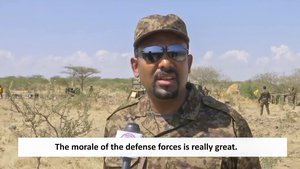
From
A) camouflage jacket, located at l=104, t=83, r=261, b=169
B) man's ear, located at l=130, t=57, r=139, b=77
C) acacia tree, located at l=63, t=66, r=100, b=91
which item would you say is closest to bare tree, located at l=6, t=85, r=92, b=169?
man's ear, located at l=130, t=57, r=139, b=77

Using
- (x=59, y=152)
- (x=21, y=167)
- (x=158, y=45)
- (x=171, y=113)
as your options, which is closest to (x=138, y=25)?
(x=158, y=45)

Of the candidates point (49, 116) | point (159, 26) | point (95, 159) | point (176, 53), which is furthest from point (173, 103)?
point (49, 116)

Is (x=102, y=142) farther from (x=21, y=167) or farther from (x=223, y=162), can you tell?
(x=21, y=167)

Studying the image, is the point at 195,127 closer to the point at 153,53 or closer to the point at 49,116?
the point at 153,53

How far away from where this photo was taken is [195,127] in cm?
234

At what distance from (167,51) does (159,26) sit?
14 cm

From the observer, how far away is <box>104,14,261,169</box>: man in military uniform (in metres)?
2.27

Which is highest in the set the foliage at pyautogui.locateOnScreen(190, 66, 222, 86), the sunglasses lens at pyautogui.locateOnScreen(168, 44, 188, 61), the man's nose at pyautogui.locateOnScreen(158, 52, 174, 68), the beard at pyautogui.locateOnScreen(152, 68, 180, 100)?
the foliage at pyautogui.locateOnScreen(190, 66, 222, 86)

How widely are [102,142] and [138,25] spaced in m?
0.65

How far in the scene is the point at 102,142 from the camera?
227 centimetres

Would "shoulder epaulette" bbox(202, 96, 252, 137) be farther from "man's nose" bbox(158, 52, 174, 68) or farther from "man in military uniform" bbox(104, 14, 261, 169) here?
"man's nose" bbox(158, 52, 174, 68)

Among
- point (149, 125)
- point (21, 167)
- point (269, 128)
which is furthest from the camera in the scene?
point (269, 128)

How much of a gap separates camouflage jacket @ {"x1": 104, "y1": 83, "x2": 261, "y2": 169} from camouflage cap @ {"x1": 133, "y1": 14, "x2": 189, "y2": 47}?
1.18 ft

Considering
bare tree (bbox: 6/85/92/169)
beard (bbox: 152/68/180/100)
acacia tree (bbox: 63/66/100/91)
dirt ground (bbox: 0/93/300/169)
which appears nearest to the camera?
beard (bbox: 152/68/180/100)
